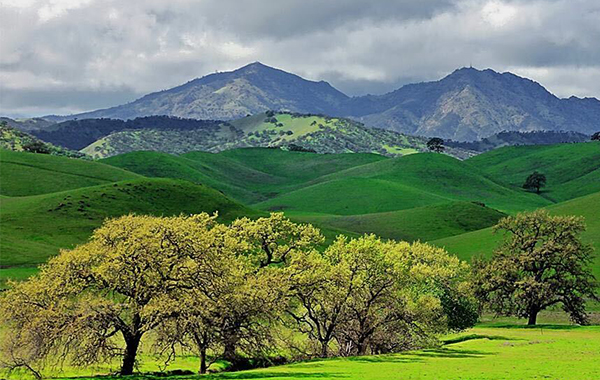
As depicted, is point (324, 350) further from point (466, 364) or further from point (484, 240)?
point (484, 240)

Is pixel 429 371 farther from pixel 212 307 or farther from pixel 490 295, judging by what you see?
pixel 490 295

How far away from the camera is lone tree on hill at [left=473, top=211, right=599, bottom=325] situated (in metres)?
100

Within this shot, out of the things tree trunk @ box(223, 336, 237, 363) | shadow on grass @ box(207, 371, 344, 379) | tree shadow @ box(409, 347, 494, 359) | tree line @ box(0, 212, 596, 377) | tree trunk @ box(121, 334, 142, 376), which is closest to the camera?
shadow on grass @ box(207, 371, 344, 379)

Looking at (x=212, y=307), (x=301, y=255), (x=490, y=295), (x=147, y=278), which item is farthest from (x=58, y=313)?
(x=490, y=295)

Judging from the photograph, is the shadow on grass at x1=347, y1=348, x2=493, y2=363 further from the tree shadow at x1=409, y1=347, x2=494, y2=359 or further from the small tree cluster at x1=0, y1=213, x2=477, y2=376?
the small tree cluster at x1=0, y1=213, x2=477, y2=376

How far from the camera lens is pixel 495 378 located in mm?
46125

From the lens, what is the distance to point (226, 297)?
2347 inches

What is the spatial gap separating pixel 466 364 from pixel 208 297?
2489 cm

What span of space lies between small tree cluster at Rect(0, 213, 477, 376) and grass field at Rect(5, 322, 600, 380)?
3675 mm

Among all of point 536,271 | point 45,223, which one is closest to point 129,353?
point 536,271

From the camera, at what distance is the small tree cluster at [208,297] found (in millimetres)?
52969

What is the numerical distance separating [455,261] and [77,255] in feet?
222

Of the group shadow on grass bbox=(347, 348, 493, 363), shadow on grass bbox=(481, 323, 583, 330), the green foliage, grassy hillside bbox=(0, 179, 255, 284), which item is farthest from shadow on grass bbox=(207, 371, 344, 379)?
the green foliage

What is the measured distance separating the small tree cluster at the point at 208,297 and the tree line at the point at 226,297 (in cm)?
13
